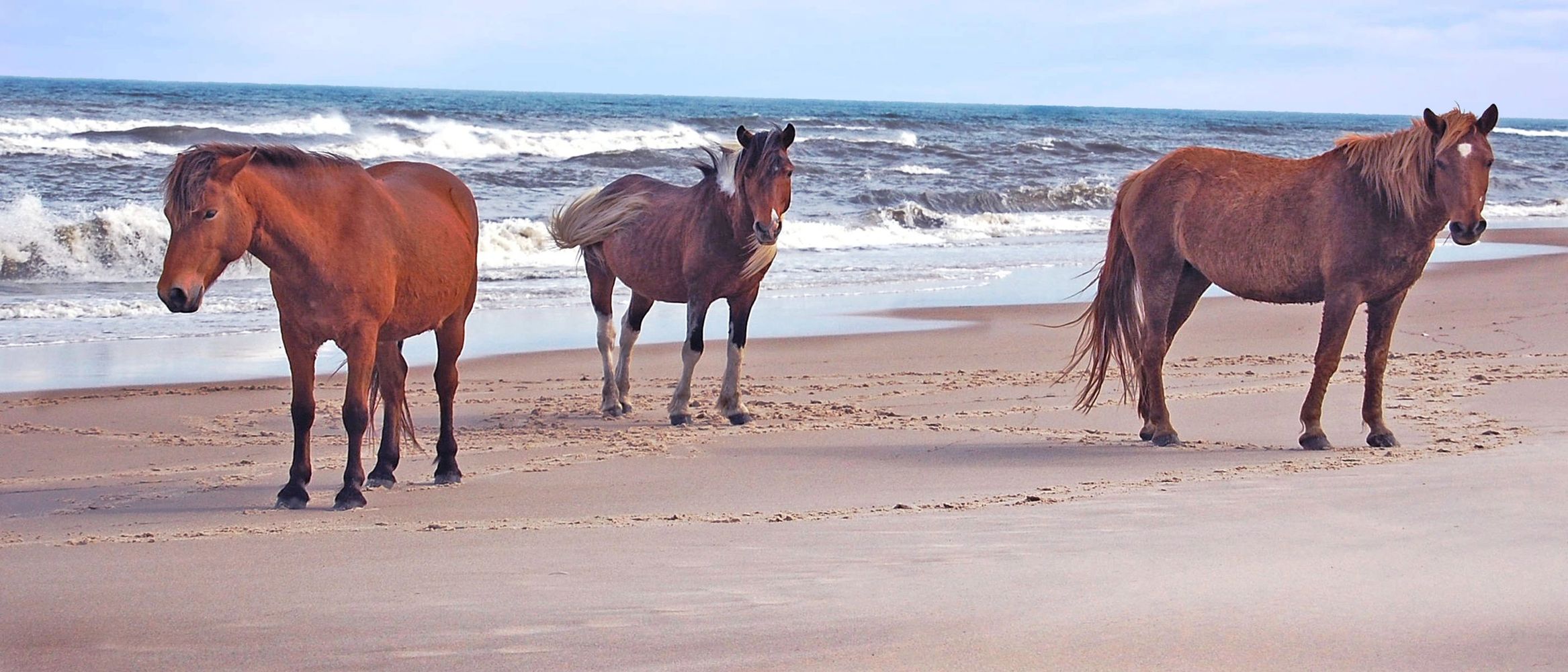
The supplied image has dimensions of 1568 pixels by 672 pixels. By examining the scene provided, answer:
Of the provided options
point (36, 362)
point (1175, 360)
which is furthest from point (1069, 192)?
point (36, 362)

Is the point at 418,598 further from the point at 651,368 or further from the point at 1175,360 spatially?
the point at 1175,360

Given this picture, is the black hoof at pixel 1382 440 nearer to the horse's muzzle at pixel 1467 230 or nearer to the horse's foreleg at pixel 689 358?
the horse's muzzle at pixel 1467 230

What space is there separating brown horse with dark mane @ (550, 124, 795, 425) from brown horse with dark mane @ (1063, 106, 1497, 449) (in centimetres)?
180

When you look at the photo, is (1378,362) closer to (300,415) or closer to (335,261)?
(335,261)

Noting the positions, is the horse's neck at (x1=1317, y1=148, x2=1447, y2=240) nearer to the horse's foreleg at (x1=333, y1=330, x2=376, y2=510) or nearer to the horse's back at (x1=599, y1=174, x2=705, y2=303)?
the horse's back at (x1=599, y1=174, x2=705, y2=303)

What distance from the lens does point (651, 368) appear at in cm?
948

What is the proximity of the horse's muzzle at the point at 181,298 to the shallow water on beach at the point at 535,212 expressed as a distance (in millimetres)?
4066

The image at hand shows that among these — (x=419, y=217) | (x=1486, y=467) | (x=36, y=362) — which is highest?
(x=419, y=217)

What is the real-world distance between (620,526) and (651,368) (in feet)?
15.8

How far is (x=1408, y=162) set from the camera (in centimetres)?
603

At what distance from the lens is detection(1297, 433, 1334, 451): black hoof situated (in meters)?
6.13

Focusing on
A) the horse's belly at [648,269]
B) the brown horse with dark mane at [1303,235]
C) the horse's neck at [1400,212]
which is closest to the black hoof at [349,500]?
the horse's belly at [648,269]

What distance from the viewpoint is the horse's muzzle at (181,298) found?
4613 millimetres

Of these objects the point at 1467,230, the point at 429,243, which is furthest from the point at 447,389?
the point at 1467,230
